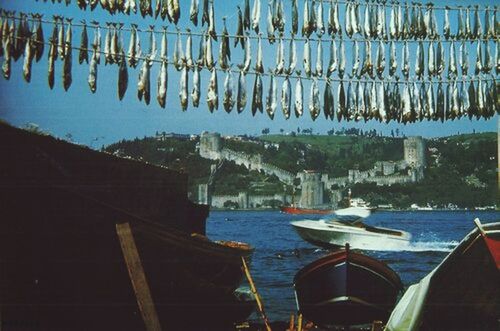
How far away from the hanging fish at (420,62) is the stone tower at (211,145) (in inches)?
132

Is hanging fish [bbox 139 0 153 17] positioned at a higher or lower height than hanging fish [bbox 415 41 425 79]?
higher

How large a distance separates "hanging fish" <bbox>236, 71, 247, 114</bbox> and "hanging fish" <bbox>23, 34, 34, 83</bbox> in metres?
2.20

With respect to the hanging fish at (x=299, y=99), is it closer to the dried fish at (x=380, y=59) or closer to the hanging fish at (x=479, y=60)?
the dried fish at (x=380, y=59)

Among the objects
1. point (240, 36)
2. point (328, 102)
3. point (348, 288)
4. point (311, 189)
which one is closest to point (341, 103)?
point (328, 102)

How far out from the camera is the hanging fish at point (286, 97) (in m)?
6.02

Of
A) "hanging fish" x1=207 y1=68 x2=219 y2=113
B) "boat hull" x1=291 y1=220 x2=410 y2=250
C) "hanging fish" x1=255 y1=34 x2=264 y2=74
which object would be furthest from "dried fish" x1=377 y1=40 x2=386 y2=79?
"boat hull" x1=291 y1=220 x2=410 y2=250

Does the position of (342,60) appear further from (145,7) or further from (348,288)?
(348,288)

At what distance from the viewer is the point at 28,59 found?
218 inches

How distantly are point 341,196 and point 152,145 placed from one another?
20.6 feet

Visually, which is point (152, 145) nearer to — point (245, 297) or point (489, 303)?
point (245, 297)

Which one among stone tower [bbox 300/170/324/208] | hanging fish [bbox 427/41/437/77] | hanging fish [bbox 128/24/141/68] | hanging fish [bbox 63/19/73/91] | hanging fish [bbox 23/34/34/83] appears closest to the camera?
hanging fish [bbox 23/34/34/83]

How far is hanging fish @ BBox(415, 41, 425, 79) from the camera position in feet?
20.8

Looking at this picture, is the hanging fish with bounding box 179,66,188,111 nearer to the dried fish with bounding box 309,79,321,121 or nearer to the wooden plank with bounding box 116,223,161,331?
the dried fish with bounding box 309,79,321,121

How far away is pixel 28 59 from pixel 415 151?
5.81 metres
